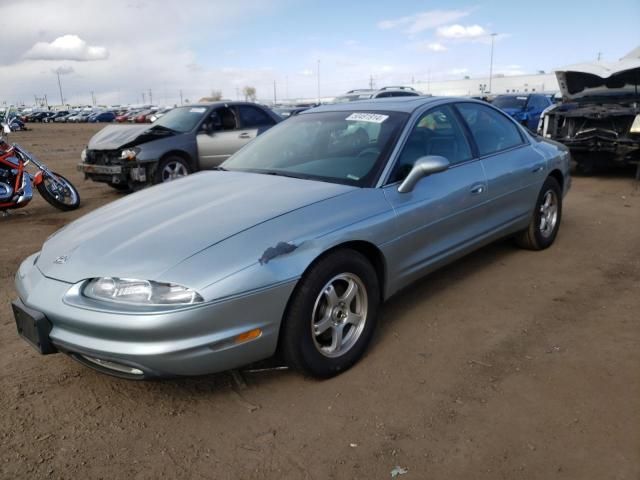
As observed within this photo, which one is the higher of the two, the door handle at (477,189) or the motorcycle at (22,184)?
the door handle at (477,189)

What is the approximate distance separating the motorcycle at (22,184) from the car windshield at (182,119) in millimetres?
2118

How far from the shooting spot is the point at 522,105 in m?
15.6

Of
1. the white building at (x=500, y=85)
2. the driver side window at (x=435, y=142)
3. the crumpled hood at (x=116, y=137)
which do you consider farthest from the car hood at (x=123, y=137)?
the white building at (x=500, y=85)

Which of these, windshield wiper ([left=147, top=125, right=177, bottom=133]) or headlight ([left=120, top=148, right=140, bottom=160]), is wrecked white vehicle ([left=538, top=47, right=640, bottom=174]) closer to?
windshield wiper ([left=147, top=125, right=177, bottom=133])

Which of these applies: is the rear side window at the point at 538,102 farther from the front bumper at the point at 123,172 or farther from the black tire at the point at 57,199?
the black tire at the point at 57,199

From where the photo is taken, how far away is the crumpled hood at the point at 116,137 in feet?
27.7

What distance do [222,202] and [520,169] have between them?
8.75ft

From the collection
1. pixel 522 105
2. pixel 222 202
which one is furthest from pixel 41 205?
pixel 522 105

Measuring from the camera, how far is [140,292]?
2.39 m

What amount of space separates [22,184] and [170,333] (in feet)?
19.1

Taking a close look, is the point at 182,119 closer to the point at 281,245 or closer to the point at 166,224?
the point at 166,224

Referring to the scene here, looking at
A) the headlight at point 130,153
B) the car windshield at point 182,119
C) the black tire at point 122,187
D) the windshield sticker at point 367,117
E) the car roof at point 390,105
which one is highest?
the car roof at point 390,105

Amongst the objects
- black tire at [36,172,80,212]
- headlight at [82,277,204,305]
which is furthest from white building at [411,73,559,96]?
headlight at [82,277,204,305]

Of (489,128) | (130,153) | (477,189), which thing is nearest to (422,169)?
(477,189)
